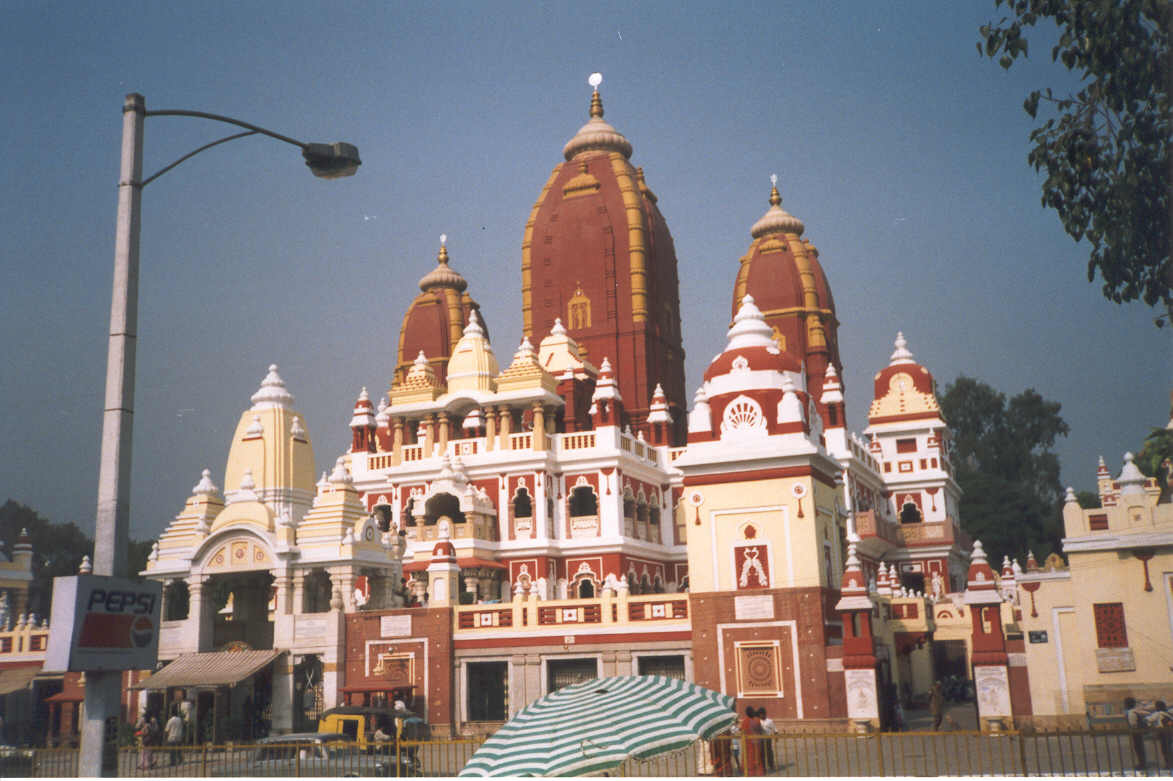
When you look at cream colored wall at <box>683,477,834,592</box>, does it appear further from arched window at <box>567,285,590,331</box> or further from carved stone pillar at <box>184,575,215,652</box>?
arched window at <box>567,285,590,331</box>

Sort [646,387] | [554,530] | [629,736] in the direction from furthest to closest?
[646,387] → [554,530] → [629,736]

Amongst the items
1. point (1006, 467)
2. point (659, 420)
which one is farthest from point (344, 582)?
point (1006, 467)

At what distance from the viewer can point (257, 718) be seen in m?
24.1

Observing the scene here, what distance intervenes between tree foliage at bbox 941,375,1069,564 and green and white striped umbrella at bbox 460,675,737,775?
137 ft

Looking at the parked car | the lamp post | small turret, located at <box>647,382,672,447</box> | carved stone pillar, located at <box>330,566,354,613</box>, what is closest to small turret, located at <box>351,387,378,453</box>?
small turret, located at <box>647,382,672,447</box>

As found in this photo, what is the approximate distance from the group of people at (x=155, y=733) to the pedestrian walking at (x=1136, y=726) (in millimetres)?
14398

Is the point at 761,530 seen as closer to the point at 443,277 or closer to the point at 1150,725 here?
the point at 1150,725

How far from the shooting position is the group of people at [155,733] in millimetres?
19219

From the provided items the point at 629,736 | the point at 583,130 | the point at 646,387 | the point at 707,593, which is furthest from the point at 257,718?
the point at 583,130

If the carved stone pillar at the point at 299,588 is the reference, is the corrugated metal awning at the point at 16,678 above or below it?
below

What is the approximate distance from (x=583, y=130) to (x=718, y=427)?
25591 mm

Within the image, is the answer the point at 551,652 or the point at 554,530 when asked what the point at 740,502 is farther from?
the point at 554,530

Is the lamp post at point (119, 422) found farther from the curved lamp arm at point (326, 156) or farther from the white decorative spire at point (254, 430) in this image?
the white decorative spire at point (254, 430)

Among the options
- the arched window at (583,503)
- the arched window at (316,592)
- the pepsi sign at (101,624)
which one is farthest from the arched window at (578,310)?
the pepsi sign at (101,624)
